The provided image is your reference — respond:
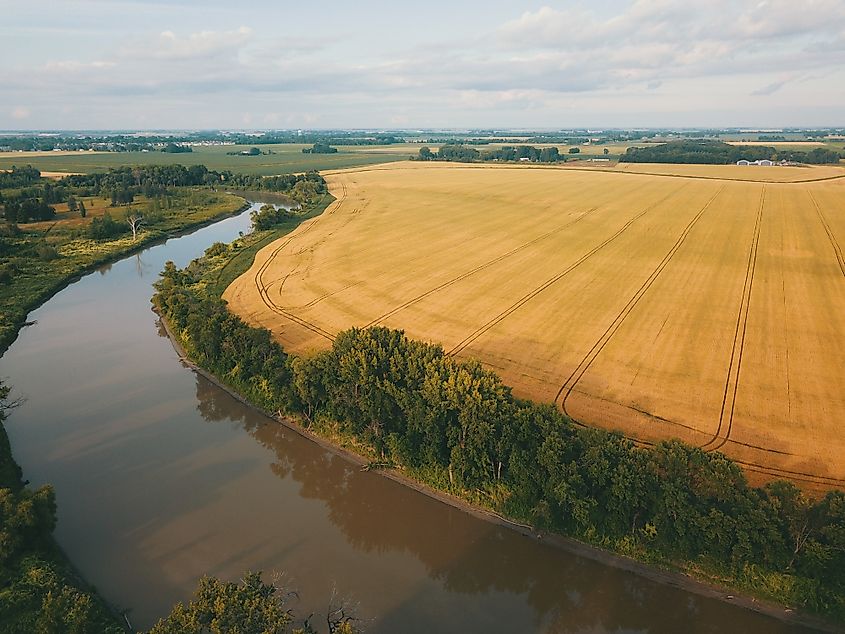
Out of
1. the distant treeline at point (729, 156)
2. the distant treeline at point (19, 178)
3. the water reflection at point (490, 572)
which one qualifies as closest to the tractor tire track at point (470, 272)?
the water reflection at point (490, 572)

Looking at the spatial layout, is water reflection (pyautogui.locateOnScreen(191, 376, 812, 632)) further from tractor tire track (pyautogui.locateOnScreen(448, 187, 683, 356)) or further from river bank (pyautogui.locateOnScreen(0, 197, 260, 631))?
tractor tire track (pyautogui.locateOnScreen(448, 187, 683, 356))

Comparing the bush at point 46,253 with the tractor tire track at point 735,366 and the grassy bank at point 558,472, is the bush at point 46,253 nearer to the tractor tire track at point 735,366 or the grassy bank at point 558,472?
the grassy bank at point 558,472

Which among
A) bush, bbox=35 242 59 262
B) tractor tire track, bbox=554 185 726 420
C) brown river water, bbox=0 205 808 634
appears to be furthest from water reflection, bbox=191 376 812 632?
bush, bbox=35 242 59 262

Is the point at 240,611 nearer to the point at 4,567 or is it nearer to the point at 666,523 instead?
the point at 4,567

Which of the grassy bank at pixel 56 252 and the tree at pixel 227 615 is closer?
the tree at pixel 227 615

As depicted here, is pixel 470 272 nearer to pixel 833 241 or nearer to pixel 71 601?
pixel 71 601

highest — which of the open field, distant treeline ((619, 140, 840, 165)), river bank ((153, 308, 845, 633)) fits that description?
distant treeline ((619, 140, 840, 165))
